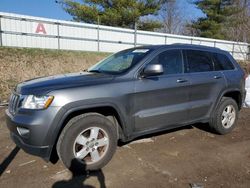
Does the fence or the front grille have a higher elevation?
the fence

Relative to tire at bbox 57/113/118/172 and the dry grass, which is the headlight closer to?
tire at bbox 57/113/118/172

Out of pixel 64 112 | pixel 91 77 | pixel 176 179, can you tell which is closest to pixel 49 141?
pixel 64 112

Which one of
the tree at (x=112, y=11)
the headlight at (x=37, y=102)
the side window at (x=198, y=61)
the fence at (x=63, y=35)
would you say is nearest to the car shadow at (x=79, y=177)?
the headlight at (x=37, y=102)

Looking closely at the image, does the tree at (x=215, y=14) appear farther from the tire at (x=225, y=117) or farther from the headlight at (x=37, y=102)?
the headlight at (x=37, y=102)

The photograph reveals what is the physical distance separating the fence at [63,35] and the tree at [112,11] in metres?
4.34

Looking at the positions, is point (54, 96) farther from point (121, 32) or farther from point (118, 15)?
point (118, 15)

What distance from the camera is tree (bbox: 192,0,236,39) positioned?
30.1 meters

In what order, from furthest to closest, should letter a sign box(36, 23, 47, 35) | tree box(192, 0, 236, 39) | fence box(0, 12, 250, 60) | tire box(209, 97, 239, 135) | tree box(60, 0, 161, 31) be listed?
tree box(192, 0, 236, 39) < tree box(60, 0, 161, 31) < letter a sign box(36, 23, 47, 35) < fence box(0, 12, 250, 60) < tire box(209, 97, 239, 135)

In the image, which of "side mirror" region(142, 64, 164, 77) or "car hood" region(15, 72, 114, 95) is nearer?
"car hood" region(15, 72, 114, 95)

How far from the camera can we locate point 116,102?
362cm

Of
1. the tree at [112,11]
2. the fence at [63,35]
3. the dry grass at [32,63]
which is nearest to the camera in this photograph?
the dry grass at [32,63]

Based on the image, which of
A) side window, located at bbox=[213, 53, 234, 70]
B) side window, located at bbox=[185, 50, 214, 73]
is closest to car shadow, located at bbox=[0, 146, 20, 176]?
side window, located at bbox=[185, 50, 214, 73]

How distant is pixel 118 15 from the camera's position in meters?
21.8

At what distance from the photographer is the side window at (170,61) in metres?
4.23
